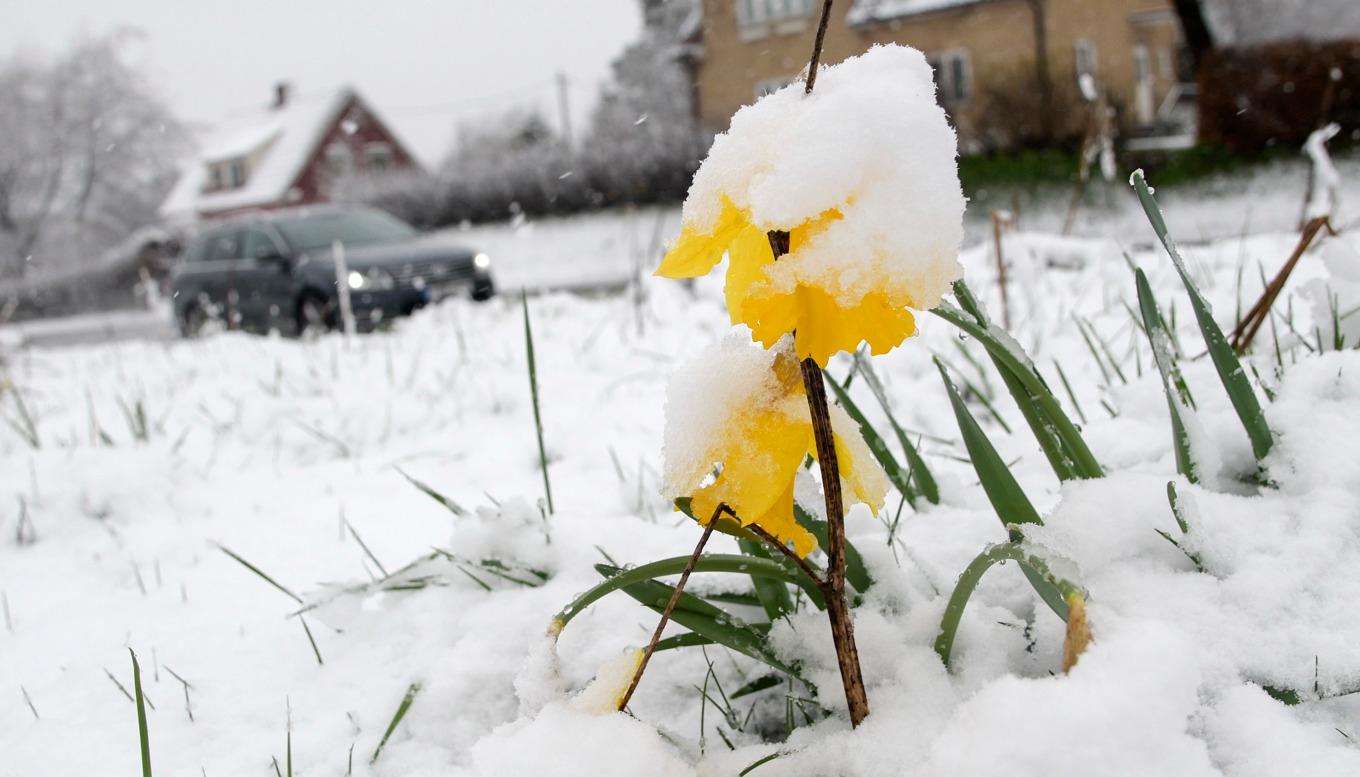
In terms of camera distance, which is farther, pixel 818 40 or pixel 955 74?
pixel 955 74

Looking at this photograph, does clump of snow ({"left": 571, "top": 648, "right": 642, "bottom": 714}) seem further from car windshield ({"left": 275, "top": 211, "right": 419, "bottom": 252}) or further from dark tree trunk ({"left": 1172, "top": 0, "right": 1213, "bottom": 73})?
dark tree trunk ({"left": 1172, "top": 0, "right": 1213, "bottom": 73})

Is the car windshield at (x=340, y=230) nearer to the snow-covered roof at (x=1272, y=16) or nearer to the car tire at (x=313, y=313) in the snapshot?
the car tire at (x=313, y=313)

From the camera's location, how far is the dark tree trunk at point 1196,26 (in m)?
12.1

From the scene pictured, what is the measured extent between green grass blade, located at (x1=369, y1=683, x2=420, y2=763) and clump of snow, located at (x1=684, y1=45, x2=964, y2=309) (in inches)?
24.5

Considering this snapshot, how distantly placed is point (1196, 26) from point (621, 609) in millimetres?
14455

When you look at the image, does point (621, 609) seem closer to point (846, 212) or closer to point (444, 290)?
point (846, 212)

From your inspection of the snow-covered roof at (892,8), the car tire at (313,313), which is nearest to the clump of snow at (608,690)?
the car tire at (313,313)

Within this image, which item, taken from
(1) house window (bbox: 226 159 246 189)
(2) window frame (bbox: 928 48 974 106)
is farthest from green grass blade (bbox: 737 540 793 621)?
(1) house window (bbox: 226 159 246 189)

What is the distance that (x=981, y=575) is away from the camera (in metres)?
0.68

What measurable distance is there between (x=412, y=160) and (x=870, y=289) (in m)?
38.9

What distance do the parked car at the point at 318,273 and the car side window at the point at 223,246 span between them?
0.05 ft

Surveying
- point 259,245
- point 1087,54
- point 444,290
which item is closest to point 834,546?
point 444,290

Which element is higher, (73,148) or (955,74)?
(73,148)

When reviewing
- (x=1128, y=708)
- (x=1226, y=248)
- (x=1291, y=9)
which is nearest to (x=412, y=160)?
(x=1291, y=9)
